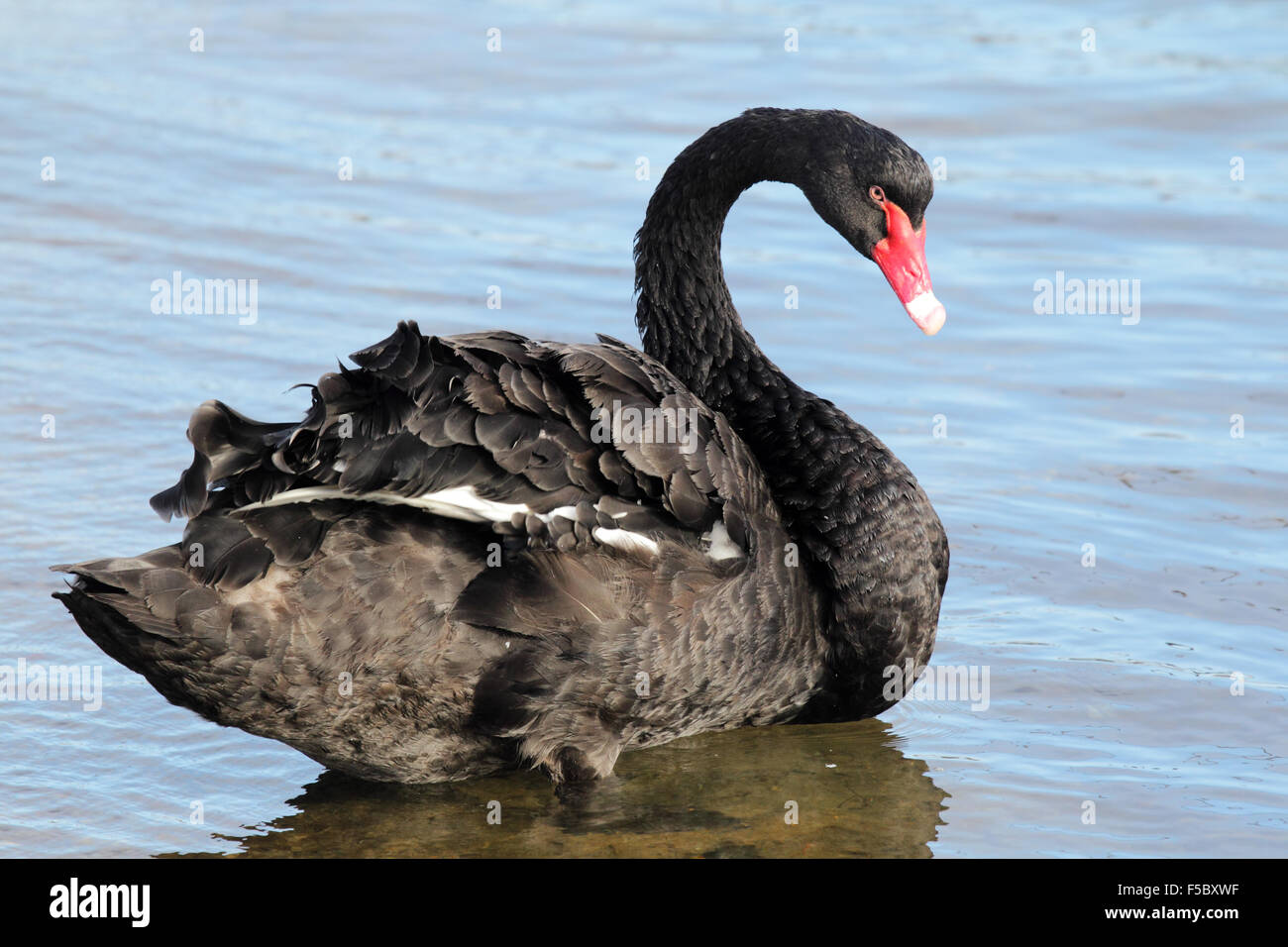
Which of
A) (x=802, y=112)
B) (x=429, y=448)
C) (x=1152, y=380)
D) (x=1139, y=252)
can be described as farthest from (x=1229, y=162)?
(x=429, y=448)

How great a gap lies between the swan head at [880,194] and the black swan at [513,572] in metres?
0.61

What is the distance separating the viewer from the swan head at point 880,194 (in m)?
5.98

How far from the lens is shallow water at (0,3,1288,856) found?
17.9ft

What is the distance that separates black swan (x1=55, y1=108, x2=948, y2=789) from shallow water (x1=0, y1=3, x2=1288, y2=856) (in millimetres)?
394

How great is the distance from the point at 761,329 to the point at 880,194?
3.06 metres

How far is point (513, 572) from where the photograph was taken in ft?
16.0
